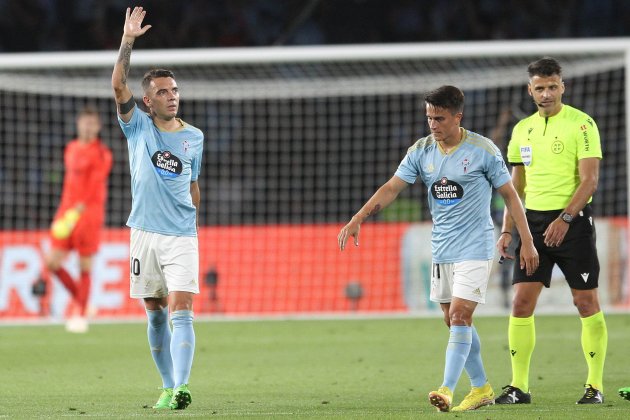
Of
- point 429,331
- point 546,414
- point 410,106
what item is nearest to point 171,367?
point 546,414

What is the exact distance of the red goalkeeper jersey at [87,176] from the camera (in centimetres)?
1329

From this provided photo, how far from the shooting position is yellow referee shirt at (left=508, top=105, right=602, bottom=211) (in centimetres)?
712

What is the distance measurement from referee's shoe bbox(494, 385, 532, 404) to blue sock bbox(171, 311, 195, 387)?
5.87 feet

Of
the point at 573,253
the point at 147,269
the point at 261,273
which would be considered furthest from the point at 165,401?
the point at 261,273

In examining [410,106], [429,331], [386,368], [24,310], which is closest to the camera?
[386,368]

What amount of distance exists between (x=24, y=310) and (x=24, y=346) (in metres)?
3.76

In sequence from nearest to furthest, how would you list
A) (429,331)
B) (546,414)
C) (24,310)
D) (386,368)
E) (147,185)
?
(546,414), (147,185), (386,368), (429,331), (24,310)

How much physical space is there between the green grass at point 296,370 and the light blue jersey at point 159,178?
1051mm

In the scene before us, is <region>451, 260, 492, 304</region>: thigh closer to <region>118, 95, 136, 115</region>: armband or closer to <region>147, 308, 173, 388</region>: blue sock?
<region>147, 308, 173, 388</region>: blue sock

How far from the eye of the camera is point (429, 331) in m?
12.9

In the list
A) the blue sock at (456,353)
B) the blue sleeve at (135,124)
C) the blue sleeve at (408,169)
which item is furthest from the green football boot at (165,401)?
the blue sleeve at (408,169)

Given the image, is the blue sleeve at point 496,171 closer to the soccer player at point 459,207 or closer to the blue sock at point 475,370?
the soccer player at point 459,207

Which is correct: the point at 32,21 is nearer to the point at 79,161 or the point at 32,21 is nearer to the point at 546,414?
the point at 79,161

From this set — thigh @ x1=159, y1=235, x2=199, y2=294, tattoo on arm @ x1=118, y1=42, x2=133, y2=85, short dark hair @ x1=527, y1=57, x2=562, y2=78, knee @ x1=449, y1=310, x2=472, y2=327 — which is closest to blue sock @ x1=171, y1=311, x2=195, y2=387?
thigh @ x1=159, y1=235, x2=199, y2=294
